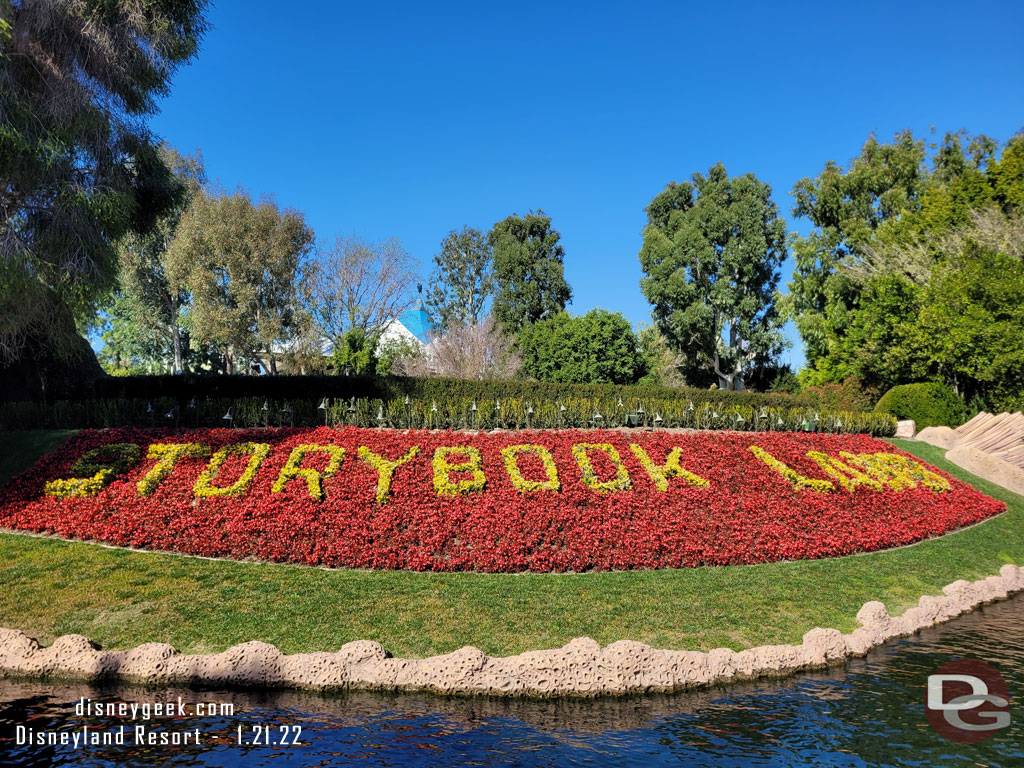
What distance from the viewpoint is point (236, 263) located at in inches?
1298

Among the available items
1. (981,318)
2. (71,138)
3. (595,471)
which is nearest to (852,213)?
(981,318)

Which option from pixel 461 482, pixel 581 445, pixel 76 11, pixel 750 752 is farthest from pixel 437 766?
pixel 76 11

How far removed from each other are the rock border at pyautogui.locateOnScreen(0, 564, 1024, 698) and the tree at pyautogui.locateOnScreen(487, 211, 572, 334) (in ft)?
128

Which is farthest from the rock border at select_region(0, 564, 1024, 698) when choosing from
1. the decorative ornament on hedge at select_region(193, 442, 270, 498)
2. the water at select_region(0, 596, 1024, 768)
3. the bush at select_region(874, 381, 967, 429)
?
the bush at select_region(874, 381, 967, 429)

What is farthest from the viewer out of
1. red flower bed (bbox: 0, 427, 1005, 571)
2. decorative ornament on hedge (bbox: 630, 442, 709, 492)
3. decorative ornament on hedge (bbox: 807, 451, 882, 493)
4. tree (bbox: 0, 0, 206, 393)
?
decorative ornament on hedge (bbox: 807, 451, 882, 493)

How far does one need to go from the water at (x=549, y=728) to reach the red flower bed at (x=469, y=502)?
3622 mm

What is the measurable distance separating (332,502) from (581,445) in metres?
5.09

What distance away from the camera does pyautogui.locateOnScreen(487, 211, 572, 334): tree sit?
152ft

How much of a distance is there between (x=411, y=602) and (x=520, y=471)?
174 inches

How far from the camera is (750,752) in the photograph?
5.37 meters

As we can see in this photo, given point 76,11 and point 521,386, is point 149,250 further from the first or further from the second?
point 521,386

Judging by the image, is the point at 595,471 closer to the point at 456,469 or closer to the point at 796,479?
the point at 456,469

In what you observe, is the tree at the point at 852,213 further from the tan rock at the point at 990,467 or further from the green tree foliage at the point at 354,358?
the green tree foliage at the point at 354,358

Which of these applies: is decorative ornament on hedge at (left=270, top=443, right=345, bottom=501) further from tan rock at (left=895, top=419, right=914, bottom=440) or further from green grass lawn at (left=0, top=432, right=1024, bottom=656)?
tan rock at (left=895, top=419, right=914, bottom=440)
